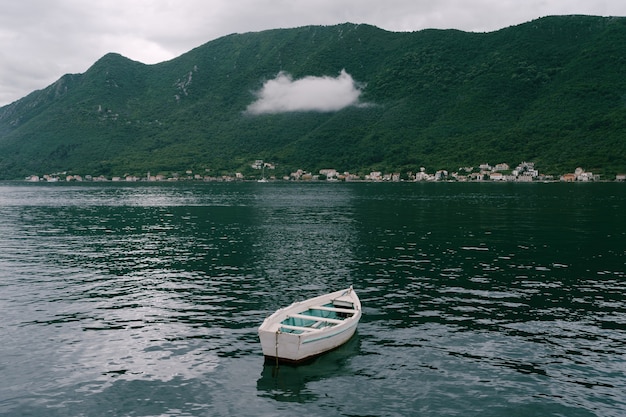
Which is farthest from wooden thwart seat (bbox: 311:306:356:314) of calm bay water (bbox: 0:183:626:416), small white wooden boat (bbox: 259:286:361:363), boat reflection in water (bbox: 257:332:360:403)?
boat reflection in water (bbox: 257:332:360:403)

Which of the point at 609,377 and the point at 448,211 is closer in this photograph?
the point at 609,377

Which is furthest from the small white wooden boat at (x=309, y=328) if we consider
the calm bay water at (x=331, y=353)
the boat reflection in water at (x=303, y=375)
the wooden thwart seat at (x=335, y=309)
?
the calm bay water at (x=331, y=353)

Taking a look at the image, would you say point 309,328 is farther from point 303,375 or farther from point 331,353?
point 303,375

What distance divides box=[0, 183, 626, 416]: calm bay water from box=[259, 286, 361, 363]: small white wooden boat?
896 millimetres

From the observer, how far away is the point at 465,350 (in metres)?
29.5

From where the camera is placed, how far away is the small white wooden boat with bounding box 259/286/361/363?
89.0 ft

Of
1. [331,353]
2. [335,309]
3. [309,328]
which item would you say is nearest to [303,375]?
[331,353]

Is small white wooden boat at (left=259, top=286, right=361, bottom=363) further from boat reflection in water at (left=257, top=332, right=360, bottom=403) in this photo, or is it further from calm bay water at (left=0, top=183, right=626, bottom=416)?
calm bay water at (left=0, top=183, right=626, bottom=416)

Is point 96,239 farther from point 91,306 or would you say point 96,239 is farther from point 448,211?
point 448,211

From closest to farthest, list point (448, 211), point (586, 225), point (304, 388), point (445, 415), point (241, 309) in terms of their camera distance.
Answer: point (445, 415) < point (304, 388) < point (241, 309) < point (586, 225) < point (448, 211)

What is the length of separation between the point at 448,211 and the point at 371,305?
8366 centimetres

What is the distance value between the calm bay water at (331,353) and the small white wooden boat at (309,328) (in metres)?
0.90

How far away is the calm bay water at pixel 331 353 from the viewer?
23.7 m

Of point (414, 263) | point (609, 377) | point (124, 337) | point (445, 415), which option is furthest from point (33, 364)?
point (414, 263)
